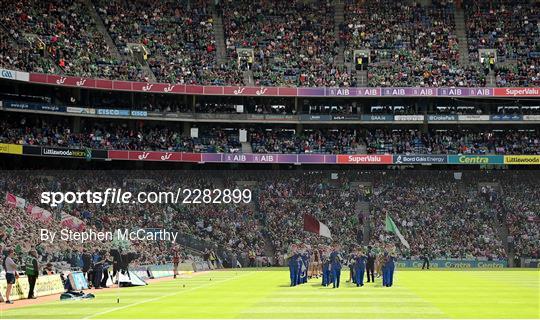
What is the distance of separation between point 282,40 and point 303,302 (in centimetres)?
4919

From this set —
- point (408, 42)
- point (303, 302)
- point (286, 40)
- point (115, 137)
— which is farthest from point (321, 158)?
point (303, 302)

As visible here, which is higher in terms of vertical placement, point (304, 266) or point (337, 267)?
point (337, 267)

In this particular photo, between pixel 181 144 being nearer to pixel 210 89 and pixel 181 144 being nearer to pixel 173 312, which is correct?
pixel 210 89

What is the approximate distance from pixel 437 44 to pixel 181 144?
81.6ft

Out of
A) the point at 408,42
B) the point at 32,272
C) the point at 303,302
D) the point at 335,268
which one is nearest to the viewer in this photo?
the point at 303,302

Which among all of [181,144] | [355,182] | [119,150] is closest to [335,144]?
[355,182]

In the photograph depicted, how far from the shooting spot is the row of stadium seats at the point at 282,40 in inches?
2601

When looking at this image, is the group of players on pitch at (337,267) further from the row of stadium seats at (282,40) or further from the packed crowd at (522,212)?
the row of stadium seats at (282,40)

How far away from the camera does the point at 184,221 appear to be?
5903 centimetres

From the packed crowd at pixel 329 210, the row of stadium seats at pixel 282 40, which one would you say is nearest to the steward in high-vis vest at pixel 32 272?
the packed crowd at pixel 329 210

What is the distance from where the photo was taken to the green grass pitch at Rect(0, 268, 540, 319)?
72.7 ft

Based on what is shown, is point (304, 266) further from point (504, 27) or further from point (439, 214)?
point (504, 27)

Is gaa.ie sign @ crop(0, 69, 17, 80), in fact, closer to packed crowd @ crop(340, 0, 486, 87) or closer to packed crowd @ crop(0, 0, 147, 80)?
packed crowd @ crop(0, 0, 147, 80)

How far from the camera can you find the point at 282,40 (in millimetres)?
72375
